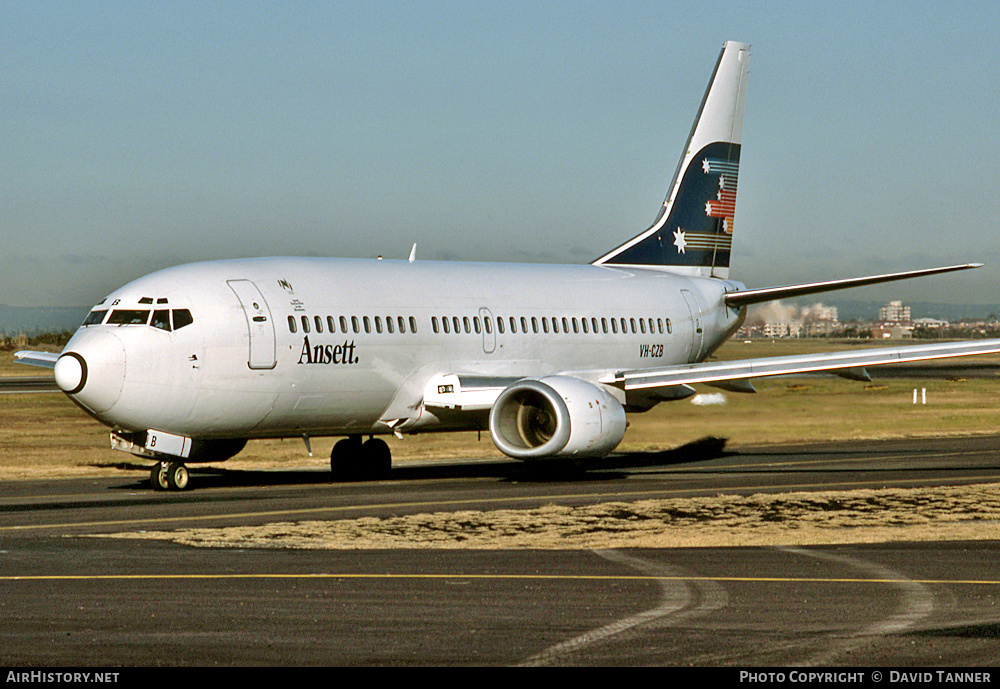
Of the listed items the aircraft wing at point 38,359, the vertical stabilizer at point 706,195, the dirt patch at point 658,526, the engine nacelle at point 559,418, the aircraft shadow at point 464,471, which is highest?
the vertical stabilizer at point 706,195

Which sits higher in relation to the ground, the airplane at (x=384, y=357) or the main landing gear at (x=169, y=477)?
the airplane at (x=384, y=357)

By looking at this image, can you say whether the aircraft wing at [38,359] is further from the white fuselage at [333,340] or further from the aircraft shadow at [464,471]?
the white fuselage at [333,340]

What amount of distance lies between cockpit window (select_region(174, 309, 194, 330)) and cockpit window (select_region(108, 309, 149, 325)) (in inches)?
19.2

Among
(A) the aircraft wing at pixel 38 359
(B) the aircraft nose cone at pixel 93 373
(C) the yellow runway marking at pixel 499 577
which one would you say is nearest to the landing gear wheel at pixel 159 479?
(B) the aircraft nose cone at pixel 93 373

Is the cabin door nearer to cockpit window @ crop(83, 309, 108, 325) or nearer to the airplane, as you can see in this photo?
the airplane

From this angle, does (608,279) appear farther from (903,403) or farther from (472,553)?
(472,553)

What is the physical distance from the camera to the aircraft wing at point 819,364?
1016 inches

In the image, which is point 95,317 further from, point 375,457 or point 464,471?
point 464,471

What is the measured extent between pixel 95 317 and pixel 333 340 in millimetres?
4324

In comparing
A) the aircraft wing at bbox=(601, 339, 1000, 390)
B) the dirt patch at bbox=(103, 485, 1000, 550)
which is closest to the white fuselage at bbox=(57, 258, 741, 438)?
the aircraft wing at bbox=(601, 339, 1000, 390)

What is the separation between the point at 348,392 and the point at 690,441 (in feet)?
44.9

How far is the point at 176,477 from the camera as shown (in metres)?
24.3

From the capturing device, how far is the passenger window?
23.7 m

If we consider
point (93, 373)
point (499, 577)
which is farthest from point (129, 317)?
point (499, 577)
